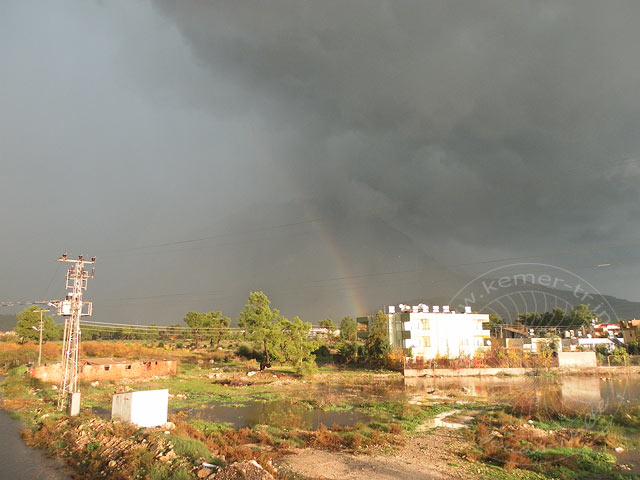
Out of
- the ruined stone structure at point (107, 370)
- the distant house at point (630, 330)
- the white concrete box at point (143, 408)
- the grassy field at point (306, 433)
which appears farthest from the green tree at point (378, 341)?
the distant house at point (630, 330)

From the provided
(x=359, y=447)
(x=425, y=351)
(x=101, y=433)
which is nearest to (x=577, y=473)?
(x=359, y=447)

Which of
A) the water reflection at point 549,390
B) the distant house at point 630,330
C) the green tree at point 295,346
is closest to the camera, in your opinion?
the water reflection at point 549,390

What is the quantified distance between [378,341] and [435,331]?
946 centimetres

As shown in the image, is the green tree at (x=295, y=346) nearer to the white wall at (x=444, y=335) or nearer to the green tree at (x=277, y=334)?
the green tree at (x=277, y=334)

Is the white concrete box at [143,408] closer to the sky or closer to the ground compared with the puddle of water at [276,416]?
closer to the sky

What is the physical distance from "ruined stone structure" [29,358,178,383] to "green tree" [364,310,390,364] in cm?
3055

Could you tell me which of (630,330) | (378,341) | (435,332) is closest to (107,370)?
(378,341)

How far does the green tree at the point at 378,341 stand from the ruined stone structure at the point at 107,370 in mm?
30548

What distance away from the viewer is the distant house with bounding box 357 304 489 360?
64.2m

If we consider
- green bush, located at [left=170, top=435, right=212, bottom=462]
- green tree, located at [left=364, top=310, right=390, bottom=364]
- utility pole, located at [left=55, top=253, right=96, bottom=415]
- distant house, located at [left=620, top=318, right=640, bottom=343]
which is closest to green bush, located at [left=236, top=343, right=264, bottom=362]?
green tree, located at [left=364, top=310, right=390, bottom=364]

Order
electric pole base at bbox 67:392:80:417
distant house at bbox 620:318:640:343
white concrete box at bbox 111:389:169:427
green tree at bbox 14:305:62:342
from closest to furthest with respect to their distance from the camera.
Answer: white concrete box at bbox 111:389:169:427 < electric pole base at bbox 67:392:80:417 < green tree at bbox 14:305:62:342 < distant house at bbox 620:318:640:343

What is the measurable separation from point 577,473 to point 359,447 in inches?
352

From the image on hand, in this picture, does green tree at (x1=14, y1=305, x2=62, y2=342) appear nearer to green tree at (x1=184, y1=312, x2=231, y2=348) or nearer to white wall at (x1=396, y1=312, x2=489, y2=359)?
green tree at (x1=184, y1=312, x2=231, y2=348)

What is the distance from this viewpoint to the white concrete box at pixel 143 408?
18.8 meters
